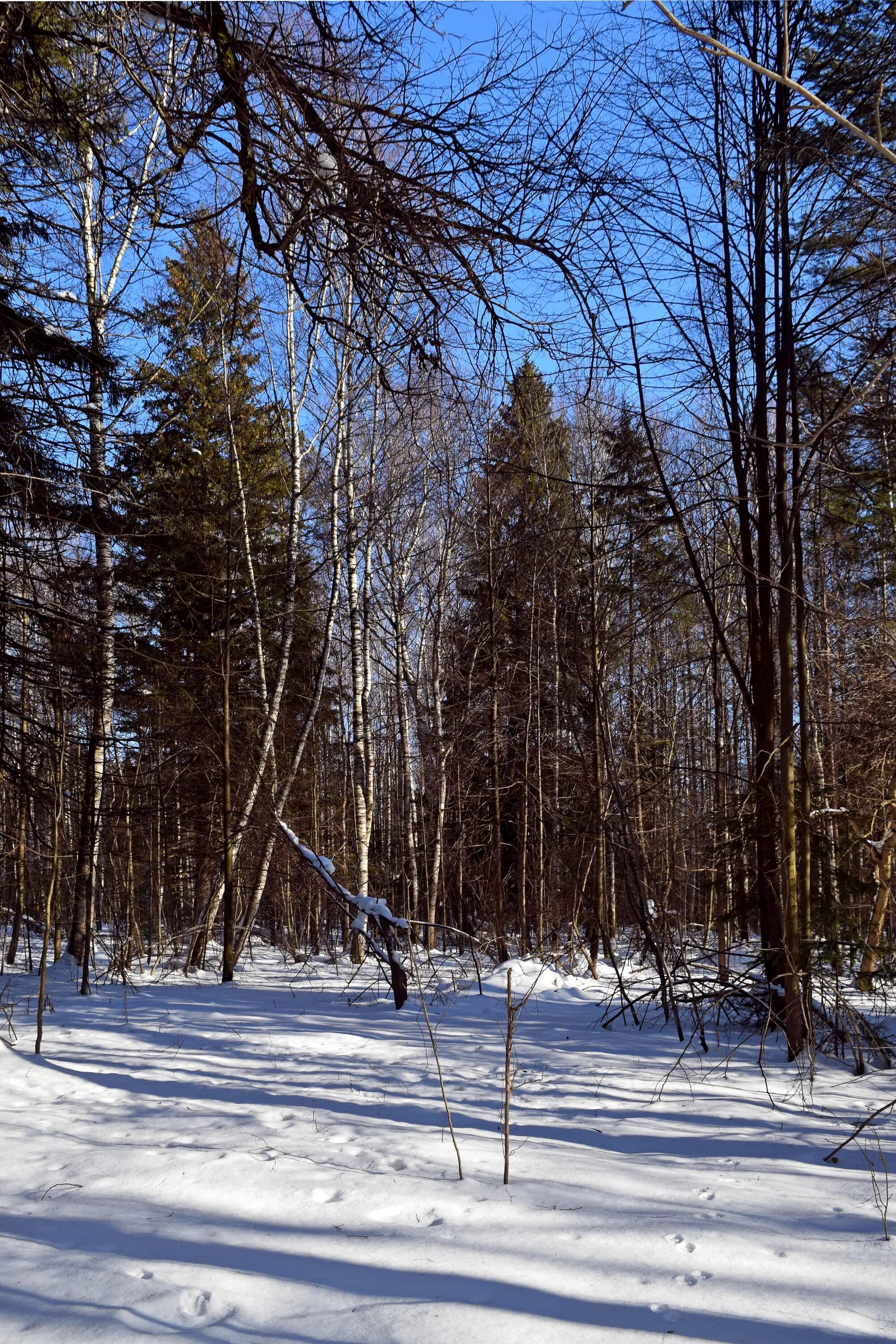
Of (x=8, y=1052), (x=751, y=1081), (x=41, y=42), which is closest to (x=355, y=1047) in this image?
(x=8, y=1052)

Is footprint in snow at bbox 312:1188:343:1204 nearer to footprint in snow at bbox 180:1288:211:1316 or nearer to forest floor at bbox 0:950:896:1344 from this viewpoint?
forest floor at bbox 0:950:896:1344

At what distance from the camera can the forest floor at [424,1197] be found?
103 inches

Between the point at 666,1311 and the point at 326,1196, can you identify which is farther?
the point at 326,1196

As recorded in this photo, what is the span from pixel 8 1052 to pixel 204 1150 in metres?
2.58

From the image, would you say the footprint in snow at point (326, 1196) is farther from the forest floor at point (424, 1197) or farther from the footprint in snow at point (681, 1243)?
the footprint in snow at point (681, 1243)

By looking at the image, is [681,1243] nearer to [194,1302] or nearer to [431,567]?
[194,1302]

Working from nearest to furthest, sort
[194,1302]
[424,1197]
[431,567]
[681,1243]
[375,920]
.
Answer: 1. [194,1302]
2. [681,1243]
3. [424,1197]
4. [375,920]
5. [431,567]

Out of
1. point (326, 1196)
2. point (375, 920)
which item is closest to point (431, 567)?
point (375, 920)

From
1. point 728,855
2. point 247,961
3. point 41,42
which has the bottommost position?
point 247,961

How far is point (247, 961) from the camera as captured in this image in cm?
1295

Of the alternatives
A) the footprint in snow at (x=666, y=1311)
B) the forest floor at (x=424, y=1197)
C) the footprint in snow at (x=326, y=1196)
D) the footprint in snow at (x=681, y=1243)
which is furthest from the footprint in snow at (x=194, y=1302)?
the footprint in snow at (x=681, y=1243)

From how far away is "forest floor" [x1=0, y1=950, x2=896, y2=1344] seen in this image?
2623mm

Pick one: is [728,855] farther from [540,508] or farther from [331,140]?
[540,508]

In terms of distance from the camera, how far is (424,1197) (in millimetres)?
3584
